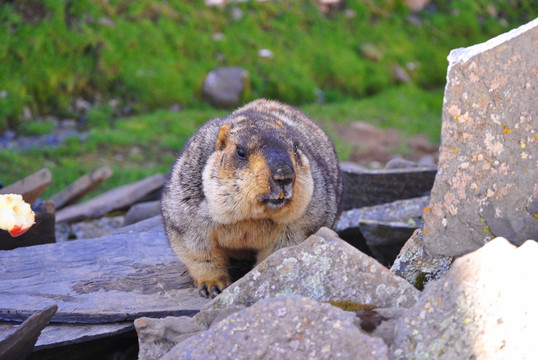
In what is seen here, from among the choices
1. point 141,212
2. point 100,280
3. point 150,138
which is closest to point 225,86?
point 150,138

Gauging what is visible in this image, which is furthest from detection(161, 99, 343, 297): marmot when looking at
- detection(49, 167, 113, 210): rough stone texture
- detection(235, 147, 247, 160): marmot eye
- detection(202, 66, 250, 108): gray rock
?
detection(202, 66, 250, 108): gray rock

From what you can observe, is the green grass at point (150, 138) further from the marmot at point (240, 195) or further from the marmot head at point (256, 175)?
the marmot head at point (256, 175)

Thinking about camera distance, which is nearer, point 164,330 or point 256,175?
point 164,330

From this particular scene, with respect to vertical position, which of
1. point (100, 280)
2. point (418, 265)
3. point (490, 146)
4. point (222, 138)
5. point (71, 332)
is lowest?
point (100, 280)

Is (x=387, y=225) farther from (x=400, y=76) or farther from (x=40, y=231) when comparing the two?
(x=400, y=76)

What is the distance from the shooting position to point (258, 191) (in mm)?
4309

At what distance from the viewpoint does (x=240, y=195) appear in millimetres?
4395

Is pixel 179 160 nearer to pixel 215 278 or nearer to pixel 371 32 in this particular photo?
pixel 215 278

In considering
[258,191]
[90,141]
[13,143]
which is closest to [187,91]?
[90,141]

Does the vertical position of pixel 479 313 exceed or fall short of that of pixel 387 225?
it exceeds it

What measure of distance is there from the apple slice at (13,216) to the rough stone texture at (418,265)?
202cm

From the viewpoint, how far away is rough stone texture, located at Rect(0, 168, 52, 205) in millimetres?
6723

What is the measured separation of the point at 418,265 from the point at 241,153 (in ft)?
4.05

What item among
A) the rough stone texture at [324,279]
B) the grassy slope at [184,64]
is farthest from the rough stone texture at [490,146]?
the grassy slope at [184,64]
